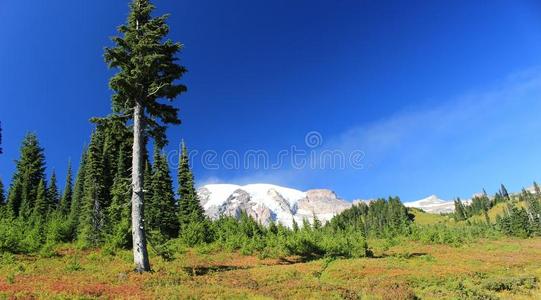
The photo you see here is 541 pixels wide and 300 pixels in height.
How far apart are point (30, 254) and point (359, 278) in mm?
27123

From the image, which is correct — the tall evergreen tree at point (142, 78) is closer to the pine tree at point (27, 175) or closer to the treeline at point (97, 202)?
the treeline at point (97, 202)

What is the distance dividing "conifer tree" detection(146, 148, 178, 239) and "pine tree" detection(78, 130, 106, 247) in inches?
287

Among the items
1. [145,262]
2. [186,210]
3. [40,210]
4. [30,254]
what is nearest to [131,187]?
[145,262]

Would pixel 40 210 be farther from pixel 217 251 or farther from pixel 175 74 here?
pixel 175 74

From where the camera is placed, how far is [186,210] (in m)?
61.0

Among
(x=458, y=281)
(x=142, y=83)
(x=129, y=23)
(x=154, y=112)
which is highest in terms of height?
(x=129, y=23)

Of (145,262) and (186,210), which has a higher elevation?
(186,210)

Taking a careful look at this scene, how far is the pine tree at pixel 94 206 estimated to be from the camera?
4306cm

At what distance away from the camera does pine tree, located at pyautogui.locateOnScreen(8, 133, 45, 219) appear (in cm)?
6700

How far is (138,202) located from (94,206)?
108ft

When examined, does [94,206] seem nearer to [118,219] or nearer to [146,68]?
[118,219]

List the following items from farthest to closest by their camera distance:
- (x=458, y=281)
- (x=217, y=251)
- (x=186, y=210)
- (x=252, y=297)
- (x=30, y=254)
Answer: (x=186, y=210) → (x=217, y=251) → (x=30, y=254) → (x=458, y=281) → (x=252, y=297)

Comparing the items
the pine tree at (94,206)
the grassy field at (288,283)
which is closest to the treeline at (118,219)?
the pine tree at (94,206)

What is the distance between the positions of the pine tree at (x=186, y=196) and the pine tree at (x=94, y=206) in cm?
1173
